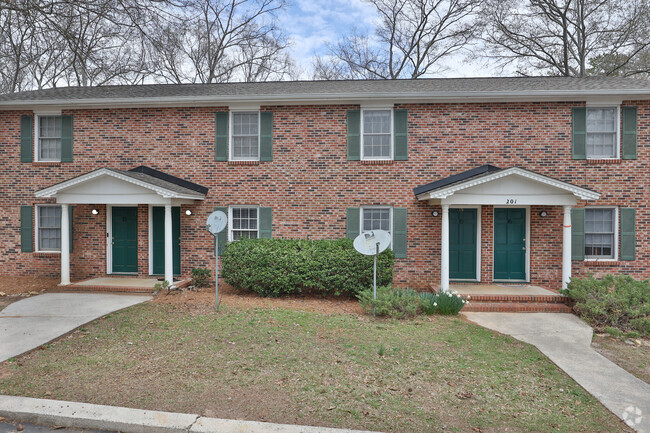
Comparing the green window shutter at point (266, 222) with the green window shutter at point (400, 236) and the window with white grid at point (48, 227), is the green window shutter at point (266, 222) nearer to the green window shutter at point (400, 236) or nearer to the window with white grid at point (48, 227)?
the green window shutter at point (400, 236)

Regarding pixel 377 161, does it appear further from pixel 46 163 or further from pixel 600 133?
pixel 46 163

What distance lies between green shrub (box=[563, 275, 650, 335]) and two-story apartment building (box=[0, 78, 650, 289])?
4.31 ft

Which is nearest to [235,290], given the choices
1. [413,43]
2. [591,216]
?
[591,216]

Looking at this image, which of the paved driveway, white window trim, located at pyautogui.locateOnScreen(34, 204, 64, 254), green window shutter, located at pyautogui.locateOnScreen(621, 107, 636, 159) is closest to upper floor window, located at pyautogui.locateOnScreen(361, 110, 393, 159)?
green window shutter, located at pyautogui.locateOnScreen(621, 107, 636, 159)

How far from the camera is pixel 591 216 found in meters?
9.82

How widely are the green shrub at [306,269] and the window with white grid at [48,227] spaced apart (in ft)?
19.3

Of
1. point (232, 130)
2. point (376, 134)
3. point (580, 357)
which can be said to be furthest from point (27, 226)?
point (580, 357)

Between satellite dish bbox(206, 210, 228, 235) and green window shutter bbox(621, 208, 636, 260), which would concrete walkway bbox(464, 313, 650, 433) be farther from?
satellite dish bbox(206, 210, 228, 235)

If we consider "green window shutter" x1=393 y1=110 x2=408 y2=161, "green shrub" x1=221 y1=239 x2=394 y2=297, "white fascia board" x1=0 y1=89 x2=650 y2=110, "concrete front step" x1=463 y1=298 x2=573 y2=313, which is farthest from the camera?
"green window shutter" x1=393 y1=110 x2=408 y2=161

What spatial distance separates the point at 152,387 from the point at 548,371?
4958 millimetres

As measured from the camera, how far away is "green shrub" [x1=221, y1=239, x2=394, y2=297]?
344 inches

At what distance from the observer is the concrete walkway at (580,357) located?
3996 mm

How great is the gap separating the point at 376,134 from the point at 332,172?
5.28ft

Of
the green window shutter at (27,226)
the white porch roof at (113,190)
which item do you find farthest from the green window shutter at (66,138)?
the green window shutter at (27,226)
